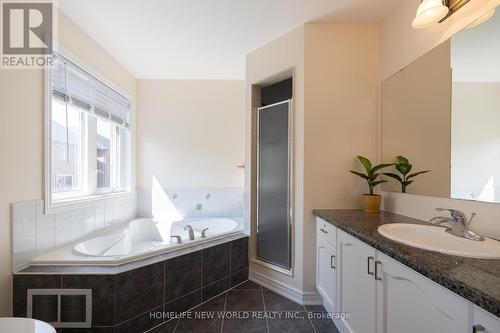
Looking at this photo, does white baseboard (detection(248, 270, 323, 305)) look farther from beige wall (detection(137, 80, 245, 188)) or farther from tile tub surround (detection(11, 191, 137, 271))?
tile tub surround (detection(11, 191, 137, 271))

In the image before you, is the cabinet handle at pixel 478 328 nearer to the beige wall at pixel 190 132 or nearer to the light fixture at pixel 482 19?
the light fixture at pixel 482 19

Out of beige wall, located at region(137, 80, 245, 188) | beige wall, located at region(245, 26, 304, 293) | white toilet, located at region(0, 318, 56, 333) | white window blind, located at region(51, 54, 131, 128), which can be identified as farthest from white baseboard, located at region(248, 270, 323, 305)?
white window blind, located at region(51, 54, 131, 128)

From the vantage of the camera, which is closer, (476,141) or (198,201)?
(476,141)

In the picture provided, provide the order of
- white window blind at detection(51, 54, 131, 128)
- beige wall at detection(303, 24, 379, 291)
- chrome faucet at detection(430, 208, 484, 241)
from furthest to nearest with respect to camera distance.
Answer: beige wall at detection(303, 24, 379, 291)
white window blind at detection(51, 54, 131, 128)
chrome faucet at detection(430, 208, 484, 241)

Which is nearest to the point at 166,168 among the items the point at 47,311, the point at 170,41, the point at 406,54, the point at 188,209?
the point at 188,209

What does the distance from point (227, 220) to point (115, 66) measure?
230 centimetres

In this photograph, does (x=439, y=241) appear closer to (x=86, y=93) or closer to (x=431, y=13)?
(x=431, y=13)

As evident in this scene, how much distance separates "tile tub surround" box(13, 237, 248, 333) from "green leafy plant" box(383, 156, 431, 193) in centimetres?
156

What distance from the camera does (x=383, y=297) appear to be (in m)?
1.02

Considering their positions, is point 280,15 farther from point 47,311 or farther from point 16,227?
point 47,311

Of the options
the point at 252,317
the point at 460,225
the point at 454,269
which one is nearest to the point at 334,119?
the point at 460,225

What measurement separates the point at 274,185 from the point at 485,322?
1.63 m

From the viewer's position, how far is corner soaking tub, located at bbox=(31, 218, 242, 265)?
152 centimetres

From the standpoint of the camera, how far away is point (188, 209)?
2.98 meters
